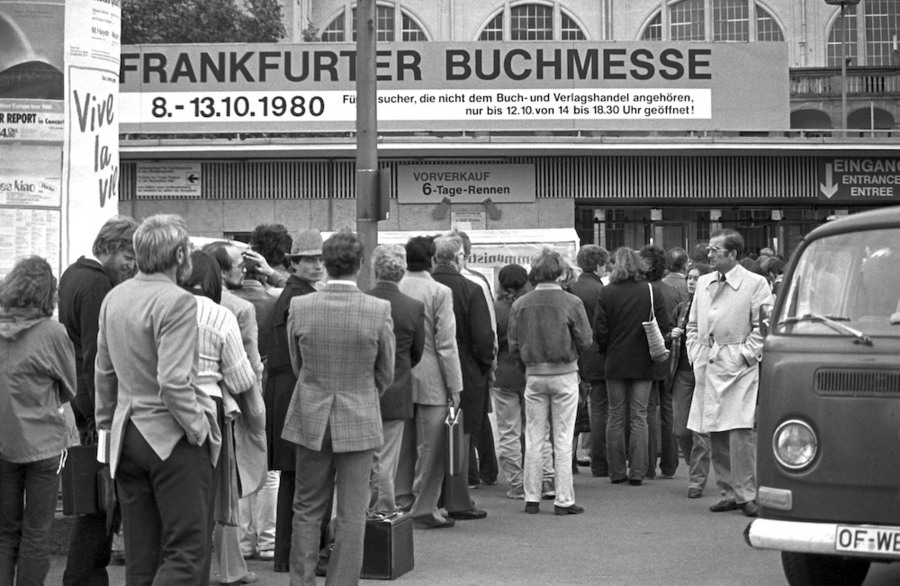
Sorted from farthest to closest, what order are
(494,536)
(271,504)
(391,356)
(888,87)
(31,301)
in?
(888,87), (494,536), (271,504), (391,356), (31,301)

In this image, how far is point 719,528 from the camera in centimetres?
1012

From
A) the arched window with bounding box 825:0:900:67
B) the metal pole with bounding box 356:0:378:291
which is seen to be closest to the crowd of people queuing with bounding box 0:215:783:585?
the metal pole with bounding box 356:0:378:291

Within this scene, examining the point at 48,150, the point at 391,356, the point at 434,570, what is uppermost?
the point at 48,150

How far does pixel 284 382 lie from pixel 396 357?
1.04m

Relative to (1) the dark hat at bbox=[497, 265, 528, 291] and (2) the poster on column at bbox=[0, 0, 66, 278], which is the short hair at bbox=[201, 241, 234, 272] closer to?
(2) the poster on column at bbox=[0, 0, 66, 278]

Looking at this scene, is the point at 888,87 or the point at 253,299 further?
the point at 888,87

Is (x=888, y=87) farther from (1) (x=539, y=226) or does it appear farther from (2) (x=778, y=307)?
(2) (x=778, y=307)

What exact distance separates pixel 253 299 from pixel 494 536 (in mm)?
2496

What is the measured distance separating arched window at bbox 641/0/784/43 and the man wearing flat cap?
5038cm

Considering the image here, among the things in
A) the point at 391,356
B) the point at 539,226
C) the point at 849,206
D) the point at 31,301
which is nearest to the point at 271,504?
the point at 391,356

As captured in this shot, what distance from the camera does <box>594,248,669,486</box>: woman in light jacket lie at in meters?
12.2

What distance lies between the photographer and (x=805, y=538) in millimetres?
6516

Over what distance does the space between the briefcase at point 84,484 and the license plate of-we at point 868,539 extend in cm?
360

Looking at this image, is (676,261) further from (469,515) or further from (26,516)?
(26,516)
